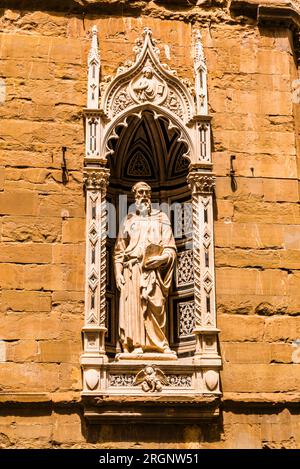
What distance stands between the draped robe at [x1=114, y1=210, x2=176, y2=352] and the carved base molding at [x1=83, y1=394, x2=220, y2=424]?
2.34 feet

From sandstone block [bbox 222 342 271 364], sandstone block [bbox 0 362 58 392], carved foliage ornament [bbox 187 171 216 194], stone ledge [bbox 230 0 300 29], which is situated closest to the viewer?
sandstone block [bbox 0 362 58 392]

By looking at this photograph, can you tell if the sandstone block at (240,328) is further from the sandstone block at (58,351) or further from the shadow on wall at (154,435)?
the sandstone block at (58,351)

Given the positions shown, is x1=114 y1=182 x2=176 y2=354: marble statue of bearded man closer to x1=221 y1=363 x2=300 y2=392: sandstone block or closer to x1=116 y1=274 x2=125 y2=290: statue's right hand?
x1=116 y1=274 x2=125 y2=290: statue's right hand

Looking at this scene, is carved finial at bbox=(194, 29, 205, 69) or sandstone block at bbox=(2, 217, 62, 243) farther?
carved finial at bbox=(194, 29, 205, 69)

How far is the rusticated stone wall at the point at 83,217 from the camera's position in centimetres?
1007

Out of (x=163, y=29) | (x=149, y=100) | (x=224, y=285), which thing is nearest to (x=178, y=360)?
(x=224, y=285)

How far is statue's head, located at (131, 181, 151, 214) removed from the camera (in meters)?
11.1

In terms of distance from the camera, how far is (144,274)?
1063 cm

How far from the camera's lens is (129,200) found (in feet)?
37.9

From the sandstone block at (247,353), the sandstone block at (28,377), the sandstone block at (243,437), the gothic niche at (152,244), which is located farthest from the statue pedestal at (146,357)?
the sandstone block at (243,437)

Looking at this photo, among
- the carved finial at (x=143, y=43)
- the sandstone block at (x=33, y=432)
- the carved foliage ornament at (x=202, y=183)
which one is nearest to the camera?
the sandstone block at (x=33, y=432)

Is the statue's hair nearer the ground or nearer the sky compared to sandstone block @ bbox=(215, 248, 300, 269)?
nearer the sky

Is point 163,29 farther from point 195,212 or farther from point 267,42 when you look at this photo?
point 195,212

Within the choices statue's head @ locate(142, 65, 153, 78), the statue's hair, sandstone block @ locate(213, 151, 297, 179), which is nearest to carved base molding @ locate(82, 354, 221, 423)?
the statue's hair
